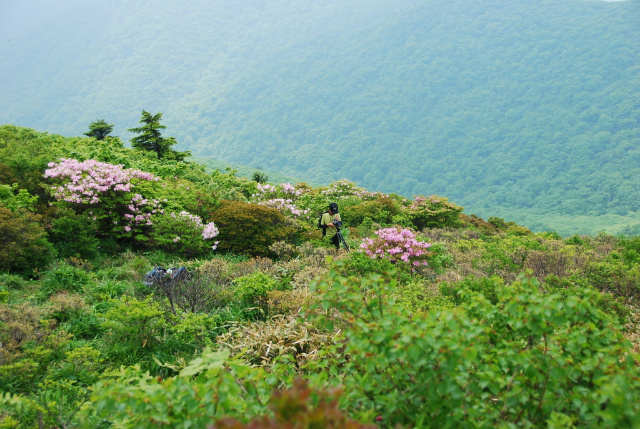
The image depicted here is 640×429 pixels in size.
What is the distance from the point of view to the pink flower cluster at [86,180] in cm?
841

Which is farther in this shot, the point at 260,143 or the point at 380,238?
the point at 260,143

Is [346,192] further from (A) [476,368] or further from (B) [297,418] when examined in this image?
(B) [297,418]

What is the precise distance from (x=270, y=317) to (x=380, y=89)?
13339 centimetres

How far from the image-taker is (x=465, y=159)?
294 feet

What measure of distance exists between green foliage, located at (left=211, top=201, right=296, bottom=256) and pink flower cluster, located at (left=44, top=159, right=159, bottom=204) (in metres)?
2.53

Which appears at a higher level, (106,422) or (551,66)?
(551,66)

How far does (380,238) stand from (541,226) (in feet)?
177

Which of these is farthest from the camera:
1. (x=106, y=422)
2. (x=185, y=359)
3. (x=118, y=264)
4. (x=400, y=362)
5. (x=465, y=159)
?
(x=465, y=159)

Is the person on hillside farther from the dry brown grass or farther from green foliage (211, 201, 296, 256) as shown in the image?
the dry brown grass

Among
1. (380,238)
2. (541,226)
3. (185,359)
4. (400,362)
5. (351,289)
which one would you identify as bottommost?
(185,359)

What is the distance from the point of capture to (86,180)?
8539 mm

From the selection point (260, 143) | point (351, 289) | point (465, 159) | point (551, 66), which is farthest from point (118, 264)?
point (551, 66)

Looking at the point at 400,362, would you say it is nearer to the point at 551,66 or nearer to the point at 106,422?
the point at 106,422

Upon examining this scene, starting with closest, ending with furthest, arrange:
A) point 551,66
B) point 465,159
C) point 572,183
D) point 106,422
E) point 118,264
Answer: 1. point 106,422
2. point 118,264
3. point 572,183
4. point 465,159
5. point 551,66
